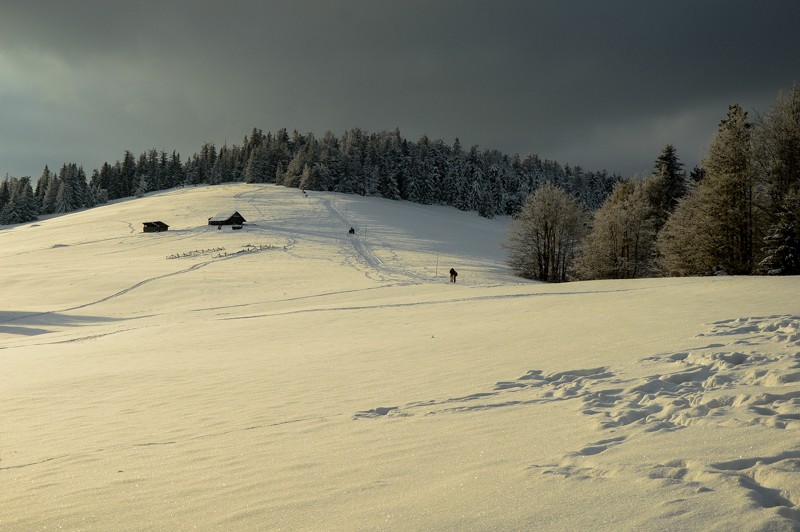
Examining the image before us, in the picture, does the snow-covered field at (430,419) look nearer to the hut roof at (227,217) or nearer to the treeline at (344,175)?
the hut roof at (227,217)

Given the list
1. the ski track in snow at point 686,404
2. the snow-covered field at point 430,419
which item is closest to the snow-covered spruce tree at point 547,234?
the snow-covered field at point 430,419

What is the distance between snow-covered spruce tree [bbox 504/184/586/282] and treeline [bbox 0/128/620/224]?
75340mm

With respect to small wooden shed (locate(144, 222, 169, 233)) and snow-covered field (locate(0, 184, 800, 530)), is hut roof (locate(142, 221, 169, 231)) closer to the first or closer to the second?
small wooden shed (locate(144, 222, 169, 233))

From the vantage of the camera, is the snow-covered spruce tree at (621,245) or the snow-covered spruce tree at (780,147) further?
the snow-covered spruce tree at (621,245)

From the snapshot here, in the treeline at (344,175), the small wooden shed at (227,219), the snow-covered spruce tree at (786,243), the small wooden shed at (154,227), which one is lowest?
the snow-covered spruce tree at (786,243)

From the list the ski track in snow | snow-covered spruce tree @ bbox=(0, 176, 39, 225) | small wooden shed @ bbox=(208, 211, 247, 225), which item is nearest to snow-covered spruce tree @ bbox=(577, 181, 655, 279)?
the ski track in snow

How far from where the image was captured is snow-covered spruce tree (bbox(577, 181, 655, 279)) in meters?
45.8

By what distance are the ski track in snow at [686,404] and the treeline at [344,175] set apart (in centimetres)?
11310

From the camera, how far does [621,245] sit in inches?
1826

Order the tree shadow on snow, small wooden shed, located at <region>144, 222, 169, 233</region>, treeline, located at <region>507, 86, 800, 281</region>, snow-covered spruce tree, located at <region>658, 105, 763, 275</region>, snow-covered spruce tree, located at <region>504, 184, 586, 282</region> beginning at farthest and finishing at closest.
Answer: small wooden shed, located at <region>144, 222, 169, 233</region> → snow-covered spruce tree, located at <region>504, 184, 586, 282</region> → snow-covered spruce tree, located at <region>658, 105, 763, 275</region> → treeline, located at <region>507, 86, 800, 281</region> → the tree shadow on snow

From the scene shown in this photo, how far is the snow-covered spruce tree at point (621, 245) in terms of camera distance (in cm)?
4581

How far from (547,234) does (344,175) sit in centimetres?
8586

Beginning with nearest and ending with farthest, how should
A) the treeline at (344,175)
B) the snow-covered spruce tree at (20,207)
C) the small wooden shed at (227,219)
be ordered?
the small wooden shed at (227,219)
the snow-covered spruce tree at (20,207)
the treeline at (344,175)

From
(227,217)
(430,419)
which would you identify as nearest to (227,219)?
(227,217)
